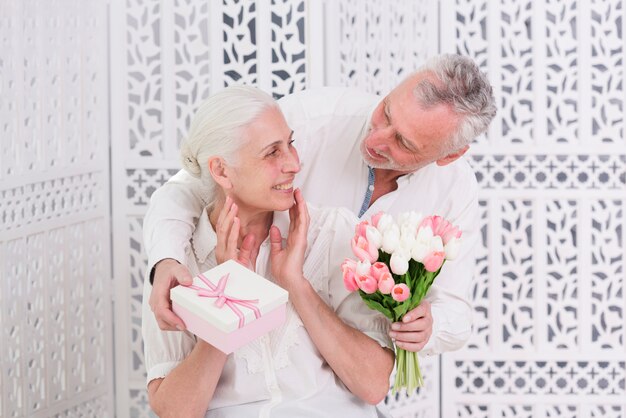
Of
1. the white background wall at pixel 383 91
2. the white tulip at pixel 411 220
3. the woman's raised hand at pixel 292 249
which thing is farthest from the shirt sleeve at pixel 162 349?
the white background wall at pixel 383 91

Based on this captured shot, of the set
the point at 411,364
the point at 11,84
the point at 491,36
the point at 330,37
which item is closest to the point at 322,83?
the point at 330,37

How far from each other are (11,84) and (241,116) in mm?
1316

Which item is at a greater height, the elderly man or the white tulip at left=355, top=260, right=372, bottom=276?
the elderly man

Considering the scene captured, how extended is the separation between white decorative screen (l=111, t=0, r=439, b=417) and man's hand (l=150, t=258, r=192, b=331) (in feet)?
5.04

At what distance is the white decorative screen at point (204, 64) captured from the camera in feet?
11.0

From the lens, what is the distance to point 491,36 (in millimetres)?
3443

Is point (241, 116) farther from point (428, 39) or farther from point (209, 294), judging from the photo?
point (428, 39)

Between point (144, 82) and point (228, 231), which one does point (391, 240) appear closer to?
point (228, 231)

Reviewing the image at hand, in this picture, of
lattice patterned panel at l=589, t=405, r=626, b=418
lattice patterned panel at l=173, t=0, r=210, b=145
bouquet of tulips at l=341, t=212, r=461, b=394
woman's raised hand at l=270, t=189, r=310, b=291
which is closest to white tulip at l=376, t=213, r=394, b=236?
bouquet of tulips at l=341, t=212, r=461, b=394

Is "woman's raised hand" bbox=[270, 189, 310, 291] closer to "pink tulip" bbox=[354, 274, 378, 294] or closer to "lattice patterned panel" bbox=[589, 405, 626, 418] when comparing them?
"pink tulip" bbox=[354, 274, 378, 294]

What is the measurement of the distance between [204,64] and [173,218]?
4.70 ft

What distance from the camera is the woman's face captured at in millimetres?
2029

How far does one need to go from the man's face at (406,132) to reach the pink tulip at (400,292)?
492 millimetres

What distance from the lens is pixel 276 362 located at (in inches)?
81.3
